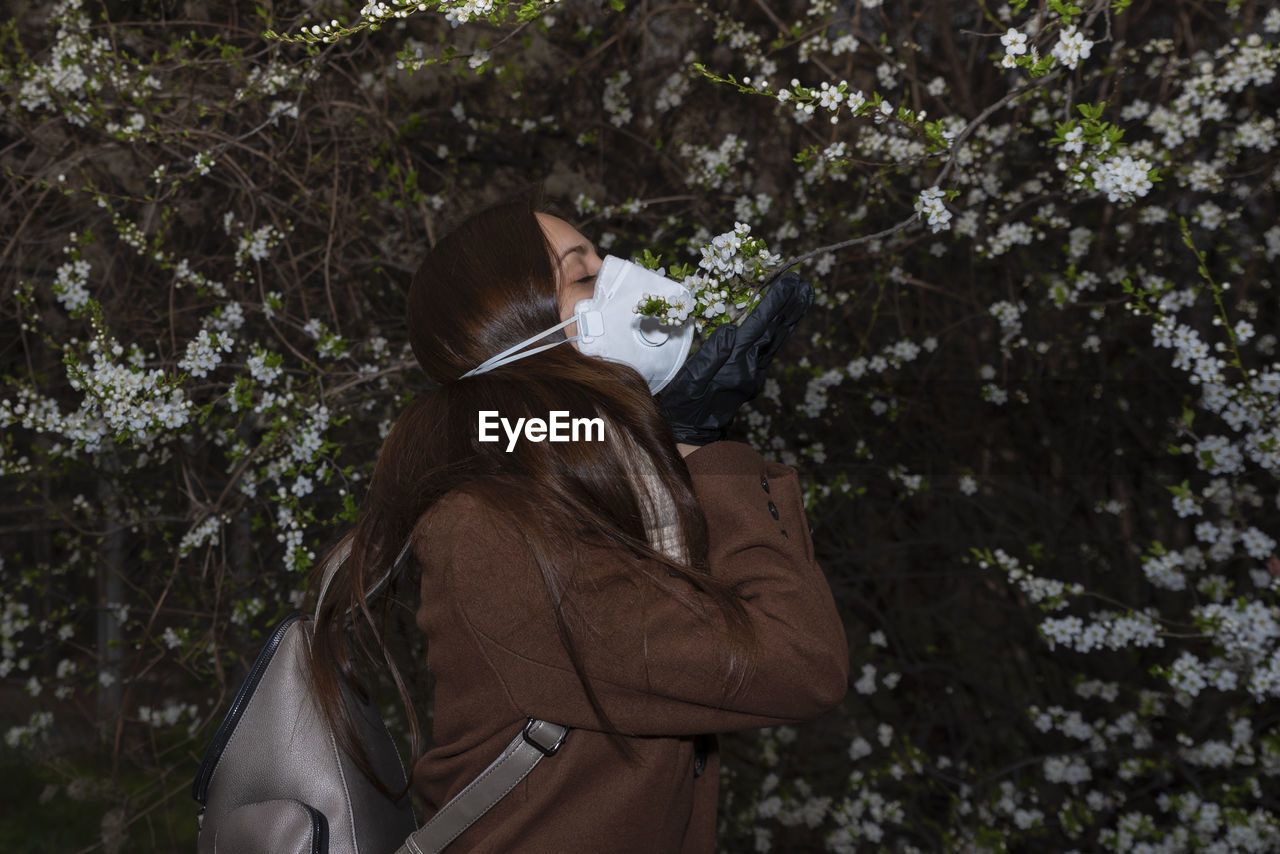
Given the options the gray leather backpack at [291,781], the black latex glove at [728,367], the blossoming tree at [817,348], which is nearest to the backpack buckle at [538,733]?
the gray leather backpack at [291,781]

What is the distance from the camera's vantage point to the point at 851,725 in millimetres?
2977

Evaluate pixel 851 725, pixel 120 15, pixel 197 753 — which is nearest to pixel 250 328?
pixel 120 15

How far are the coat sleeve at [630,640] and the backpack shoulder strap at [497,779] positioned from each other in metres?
0.02

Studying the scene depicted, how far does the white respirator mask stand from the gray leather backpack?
15.2 inches

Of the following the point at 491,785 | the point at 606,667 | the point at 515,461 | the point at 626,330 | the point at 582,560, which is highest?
the point at 626,330

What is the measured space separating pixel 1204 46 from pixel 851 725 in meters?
2.25

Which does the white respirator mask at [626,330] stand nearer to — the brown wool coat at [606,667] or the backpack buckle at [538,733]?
the brown wool coat at [606,667]

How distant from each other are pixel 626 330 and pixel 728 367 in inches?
6.4

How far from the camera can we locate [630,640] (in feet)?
3.57

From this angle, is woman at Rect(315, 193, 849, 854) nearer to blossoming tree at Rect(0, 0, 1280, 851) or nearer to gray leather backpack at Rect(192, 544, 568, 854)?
gray leather backpack at Rect(192, 544, 568, 854)

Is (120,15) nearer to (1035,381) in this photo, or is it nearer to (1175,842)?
(1035,381)

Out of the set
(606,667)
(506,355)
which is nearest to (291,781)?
(606,667)

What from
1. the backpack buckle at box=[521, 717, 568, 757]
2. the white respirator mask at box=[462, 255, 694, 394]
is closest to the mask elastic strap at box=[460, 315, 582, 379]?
the white respirator mask at box=[462, 255, 694, 394]

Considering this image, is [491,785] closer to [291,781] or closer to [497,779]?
[497,779]
